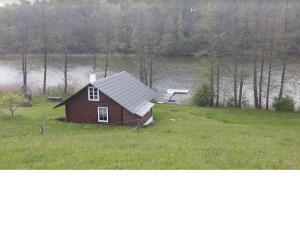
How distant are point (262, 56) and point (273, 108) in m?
3.35

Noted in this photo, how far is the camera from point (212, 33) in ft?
78.2

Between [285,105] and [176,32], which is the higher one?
[176,32]

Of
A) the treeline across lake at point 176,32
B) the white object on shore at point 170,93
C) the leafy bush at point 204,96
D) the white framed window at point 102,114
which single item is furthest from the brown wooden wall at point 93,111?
the treeline across lake at point 176,32

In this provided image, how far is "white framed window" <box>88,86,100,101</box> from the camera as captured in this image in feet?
52.7

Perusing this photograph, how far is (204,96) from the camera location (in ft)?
76.7

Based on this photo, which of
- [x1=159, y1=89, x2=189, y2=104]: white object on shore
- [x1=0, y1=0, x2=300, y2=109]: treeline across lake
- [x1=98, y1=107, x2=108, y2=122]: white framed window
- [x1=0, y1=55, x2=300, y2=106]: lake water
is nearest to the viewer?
[x1=98, y1=107, x2=108, y2=122]: white framed window

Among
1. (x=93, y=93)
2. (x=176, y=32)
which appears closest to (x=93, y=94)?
(x=93, y=93)

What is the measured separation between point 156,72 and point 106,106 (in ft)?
51.1

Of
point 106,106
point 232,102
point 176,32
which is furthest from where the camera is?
point 176,32

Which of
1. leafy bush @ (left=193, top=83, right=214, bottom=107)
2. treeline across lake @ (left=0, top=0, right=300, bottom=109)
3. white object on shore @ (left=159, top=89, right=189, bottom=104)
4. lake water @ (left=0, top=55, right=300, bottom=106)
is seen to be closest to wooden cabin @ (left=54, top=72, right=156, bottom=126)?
leafy bush @ (left=193, top=83, right=214, bottom=107)

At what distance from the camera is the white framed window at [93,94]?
632 inches

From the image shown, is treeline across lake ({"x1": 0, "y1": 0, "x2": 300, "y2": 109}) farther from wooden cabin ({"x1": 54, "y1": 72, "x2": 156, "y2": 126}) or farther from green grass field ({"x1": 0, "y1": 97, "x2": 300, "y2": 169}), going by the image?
green grass field ({"x1": 0, "y1": 97, "x2": 300, "y2": 169})

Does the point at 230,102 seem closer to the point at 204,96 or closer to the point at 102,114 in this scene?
the point at 204,96

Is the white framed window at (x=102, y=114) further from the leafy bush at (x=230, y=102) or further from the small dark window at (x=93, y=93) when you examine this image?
the leafy bush at (x=230, y=102)
